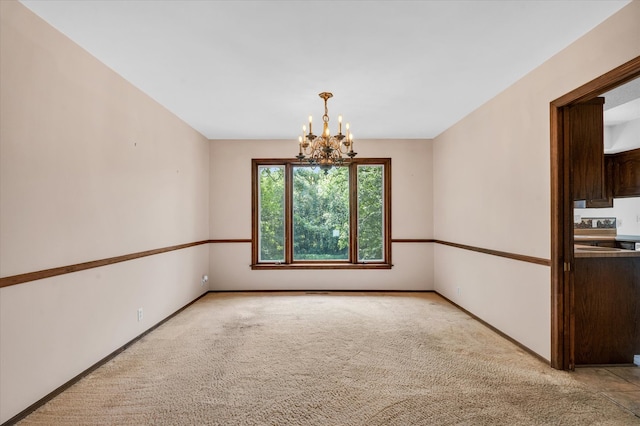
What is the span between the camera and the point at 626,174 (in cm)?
510

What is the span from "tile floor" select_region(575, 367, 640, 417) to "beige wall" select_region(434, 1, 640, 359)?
31 cm

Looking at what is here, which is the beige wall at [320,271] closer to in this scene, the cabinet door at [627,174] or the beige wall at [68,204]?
the beige wall at [68,204]

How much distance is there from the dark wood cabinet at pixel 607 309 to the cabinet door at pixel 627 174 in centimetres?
286

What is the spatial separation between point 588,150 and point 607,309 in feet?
4.55

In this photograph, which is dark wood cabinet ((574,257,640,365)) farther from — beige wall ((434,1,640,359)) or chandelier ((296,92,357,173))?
chandelier ((296,92,357,173))

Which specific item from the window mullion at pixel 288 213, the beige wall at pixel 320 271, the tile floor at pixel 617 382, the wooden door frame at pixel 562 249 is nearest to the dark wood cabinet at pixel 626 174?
the beige wall at pixel 320 271

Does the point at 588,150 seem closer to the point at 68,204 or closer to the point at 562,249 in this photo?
the point at 562,249

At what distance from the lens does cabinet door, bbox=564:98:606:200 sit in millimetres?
2916

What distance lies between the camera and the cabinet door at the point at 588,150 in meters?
2.92

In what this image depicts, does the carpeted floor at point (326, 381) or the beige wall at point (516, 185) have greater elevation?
the beige wall at point (516, 185)

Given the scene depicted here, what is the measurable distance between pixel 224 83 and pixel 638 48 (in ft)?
10.4

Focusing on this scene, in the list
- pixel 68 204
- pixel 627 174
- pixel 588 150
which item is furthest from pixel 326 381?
pixel 627 174

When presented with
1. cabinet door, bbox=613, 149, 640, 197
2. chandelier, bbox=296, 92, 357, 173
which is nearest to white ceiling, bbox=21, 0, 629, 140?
chandelier, bbox=296, 92, 357, 173

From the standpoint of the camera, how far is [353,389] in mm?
2461
